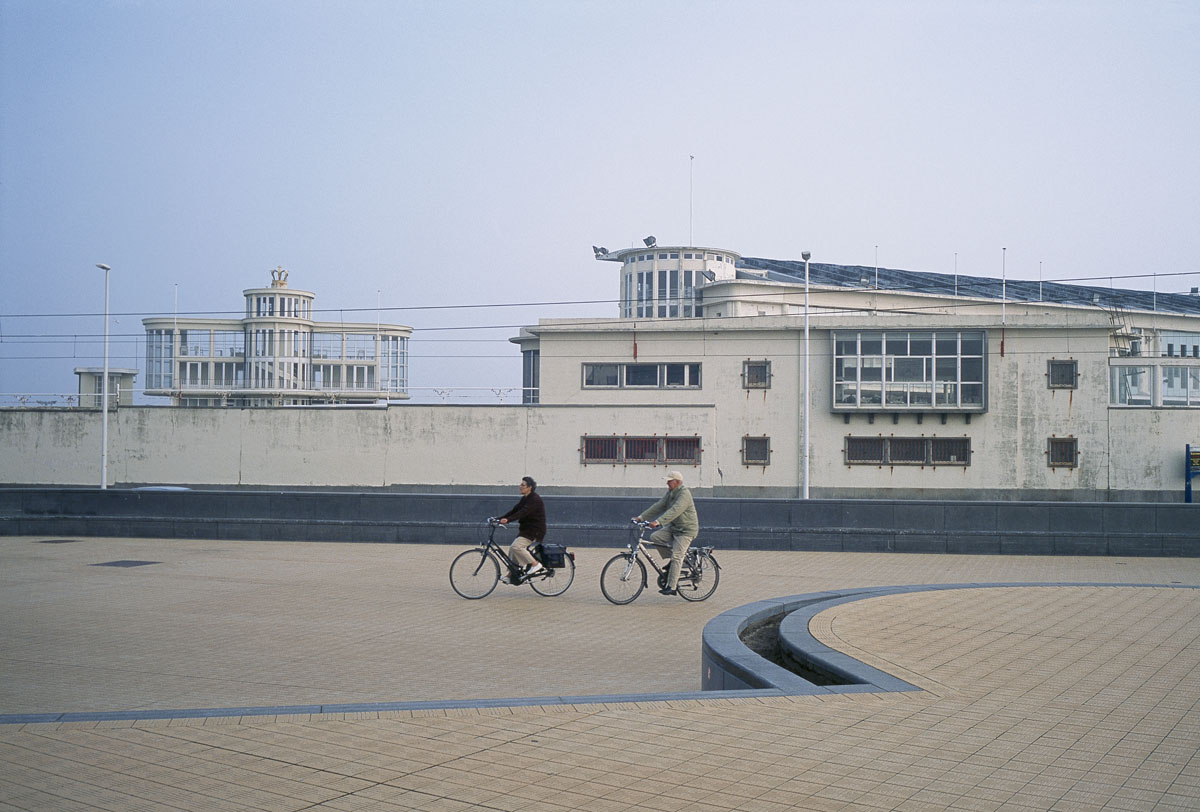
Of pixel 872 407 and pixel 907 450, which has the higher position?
pixel 872 407

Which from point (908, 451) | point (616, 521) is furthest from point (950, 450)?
point (616, 521)

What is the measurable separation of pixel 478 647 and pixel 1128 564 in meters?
13.1

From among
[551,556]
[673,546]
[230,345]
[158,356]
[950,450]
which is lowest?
[551,556]

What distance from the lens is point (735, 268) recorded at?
268ft

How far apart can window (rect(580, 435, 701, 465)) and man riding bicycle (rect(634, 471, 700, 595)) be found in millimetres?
23487

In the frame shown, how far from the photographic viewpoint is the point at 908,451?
3909cm

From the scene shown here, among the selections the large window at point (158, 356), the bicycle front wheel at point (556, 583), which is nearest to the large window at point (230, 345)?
the large window at point (158, 356)

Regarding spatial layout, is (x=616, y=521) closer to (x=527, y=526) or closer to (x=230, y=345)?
(x=527, y=526)

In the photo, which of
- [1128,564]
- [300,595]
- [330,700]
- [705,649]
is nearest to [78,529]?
[300,595]

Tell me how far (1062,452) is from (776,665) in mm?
33745

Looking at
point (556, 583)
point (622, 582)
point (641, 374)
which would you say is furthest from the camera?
point (641, 374)

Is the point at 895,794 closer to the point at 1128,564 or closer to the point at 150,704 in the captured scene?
the point at 150,704

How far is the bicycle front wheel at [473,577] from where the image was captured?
14898 mm

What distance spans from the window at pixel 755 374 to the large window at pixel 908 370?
2475 millimetres
